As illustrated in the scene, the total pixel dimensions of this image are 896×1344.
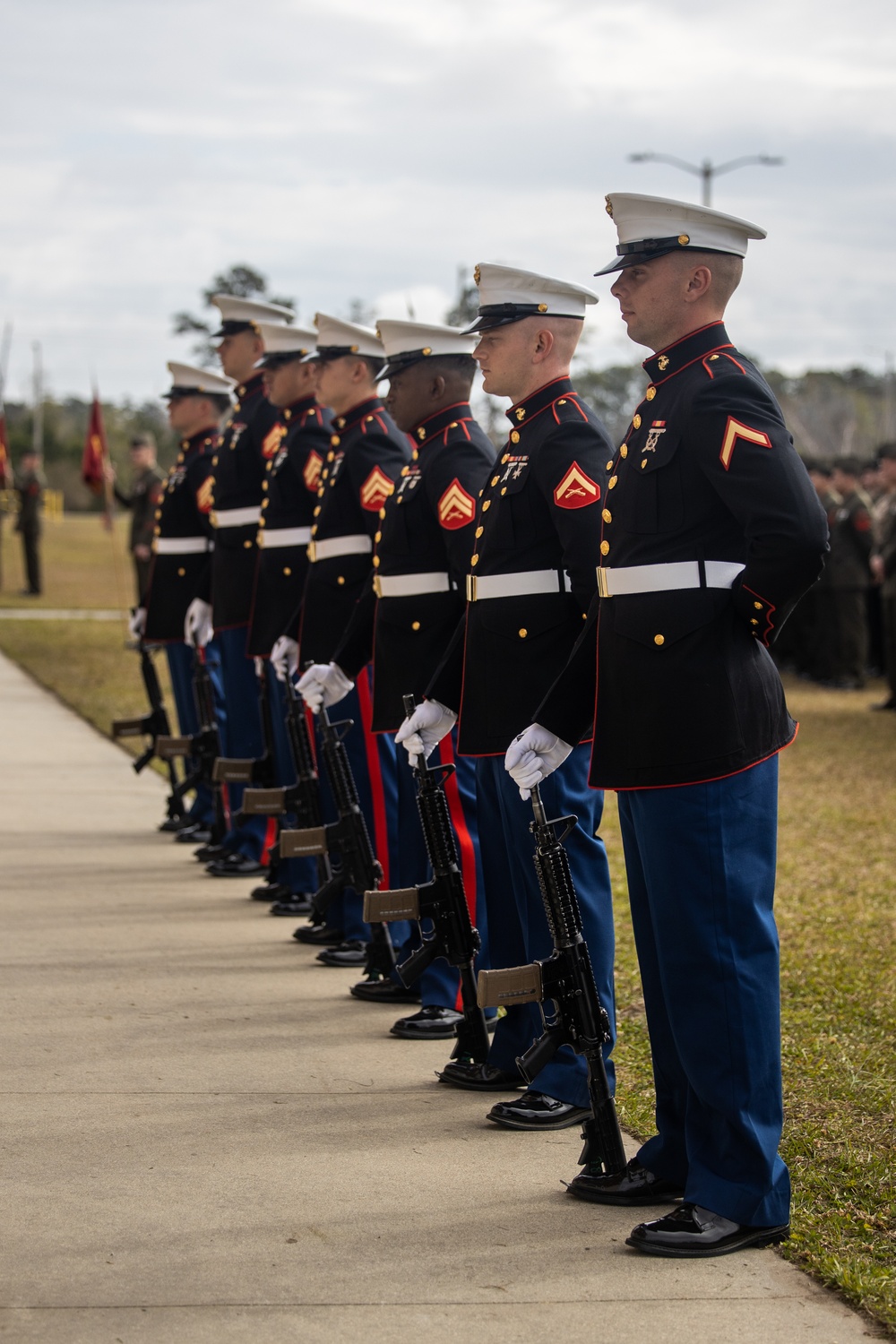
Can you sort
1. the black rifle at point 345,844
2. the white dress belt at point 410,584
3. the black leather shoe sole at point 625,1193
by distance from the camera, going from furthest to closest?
the black rifle at point 345,844, the white dress belt at point 410,584, the black leather shoe sole at point 625,1193

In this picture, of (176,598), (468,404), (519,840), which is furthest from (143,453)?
(519,840)

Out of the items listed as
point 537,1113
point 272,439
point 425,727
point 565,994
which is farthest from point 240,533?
point 565,994

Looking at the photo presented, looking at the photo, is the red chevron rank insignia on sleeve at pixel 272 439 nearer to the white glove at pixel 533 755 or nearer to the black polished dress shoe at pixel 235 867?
the black polished dress shoe at pixel 235 867

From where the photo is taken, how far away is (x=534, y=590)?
446 centimetres

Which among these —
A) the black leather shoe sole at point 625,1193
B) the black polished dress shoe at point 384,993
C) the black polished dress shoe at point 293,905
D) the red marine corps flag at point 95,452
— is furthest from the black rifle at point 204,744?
the red marine corps flag at point 95,452

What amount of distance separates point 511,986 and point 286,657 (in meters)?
3.23

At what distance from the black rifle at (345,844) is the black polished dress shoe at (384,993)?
0.19ft

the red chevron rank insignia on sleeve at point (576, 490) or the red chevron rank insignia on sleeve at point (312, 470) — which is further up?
the red chevron rank insignia on sleeve at point (312, 470)

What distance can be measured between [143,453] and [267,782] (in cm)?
975

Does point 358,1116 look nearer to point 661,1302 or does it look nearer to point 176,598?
point 661,1302

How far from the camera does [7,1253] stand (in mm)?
3488

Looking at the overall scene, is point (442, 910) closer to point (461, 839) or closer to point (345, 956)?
point (461, 839)

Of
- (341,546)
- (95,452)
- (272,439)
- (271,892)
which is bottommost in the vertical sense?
(271,892)

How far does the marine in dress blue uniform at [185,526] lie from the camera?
348 inches
